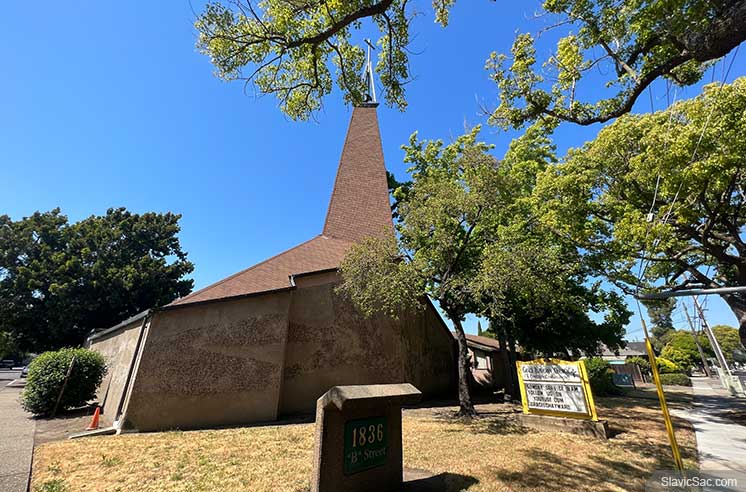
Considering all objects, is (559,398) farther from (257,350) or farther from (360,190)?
(360,190)

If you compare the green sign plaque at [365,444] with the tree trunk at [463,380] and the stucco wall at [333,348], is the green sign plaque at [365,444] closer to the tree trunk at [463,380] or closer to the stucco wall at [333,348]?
the tree trunk at [463,380]

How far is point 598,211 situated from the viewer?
42.8ft

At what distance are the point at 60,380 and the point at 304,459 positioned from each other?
11123 mm

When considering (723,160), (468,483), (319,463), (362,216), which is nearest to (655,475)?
(468,483)

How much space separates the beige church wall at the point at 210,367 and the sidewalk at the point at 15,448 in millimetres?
2240

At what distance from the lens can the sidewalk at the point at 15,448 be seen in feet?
17.3

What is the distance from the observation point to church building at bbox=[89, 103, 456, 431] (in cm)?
1009

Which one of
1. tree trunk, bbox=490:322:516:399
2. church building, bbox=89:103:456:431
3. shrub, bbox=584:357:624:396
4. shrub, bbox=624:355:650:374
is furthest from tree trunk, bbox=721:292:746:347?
shrub, bbox=624:355:650:374

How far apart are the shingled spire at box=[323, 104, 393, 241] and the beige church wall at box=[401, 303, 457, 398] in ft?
18.3

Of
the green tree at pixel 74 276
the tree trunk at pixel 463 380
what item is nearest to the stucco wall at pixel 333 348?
the tree trunk at pixel 463 380

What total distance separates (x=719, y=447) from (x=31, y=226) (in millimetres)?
43901

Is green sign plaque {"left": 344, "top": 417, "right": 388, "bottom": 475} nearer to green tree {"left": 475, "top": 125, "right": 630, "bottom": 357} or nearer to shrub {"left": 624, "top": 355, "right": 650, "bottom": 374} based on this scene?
green tree {"left": 475, "top": 125, "right": 630, "bottom": 357}

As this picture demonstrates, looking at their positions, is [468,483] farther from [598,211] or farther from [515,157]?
[515,157]

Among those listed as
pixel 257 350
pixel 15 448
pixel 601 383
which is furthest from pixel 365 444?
pixel 601 383
